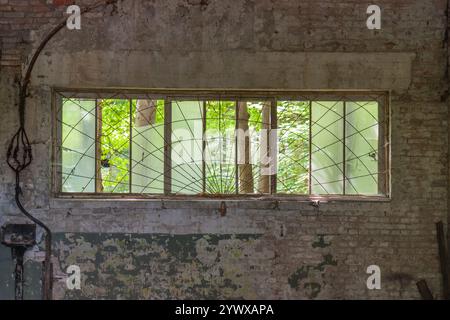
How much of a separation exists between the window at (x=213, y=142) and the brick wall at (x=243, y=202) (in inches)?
8.5

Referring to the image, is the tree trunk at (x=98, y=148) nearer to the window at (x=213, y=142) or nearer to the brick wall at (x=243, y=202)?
the window at (x=213, y=142)

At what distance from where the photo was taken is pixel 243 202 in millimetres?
6324

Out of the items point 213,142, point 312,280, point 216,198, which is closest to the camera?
point 312,280

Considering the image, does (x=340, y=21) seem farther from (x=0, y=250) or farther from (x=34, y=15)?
(x=0, y=250)

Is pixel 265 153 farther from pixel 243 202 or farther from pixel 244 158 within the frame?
pixel 243 202

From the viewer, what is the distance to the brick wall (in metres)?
6.28

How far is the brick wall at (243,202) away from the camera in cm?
628

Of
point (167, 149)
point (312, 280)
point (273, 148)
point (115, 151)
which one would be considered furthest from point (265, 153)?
point (115, 151)

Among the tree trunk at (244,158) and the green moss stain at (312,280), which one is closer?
the green moss stain at (312,280)

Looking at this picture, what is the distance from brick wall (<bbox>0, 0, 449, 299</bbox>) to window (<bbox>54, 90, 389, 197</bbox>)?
22 cm

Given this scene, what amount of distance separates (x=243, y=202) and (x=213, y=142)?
28.1 inches

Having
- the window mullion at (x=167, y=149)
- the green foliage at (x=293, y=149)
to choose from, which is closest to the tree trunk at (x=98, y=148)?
the window mullion at (x=167, y=149)

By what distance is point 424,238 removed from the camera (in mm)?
6289

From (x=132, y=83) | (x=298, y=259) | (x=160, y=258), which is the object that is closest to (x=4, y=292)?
(x=160, y=258)
